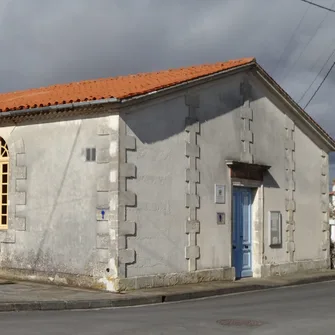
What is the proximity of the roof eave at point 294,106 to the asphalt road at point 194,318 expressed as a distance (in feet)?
21.1

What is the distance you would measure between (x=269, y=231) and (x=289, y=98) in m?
3.61

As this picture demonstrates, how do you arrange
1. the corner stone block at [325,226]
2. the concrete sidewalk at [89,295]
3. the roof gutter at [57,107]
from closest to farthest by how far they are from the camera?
the concrete sidewalk at [89,295]
the roof gutter at [57,107]
the corner stone block at [325,226]

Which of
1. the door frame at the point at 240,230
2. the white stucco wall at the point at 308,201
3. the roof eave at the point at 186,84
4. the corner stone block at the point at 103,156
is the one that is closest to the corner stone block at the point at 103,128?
the corner stone block at the point at 103,156

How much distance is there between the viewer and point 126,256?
13.2 metres

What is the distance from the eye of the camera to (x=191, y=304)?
12305 millimetres

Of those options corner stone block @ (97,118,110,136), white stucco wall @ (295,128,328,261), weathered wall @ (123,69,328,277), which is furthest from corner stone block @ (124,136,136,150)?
white stucco wall @ (295,128,328,261)

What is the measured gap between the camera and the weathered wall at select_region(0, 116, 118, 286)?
1343 centimetres

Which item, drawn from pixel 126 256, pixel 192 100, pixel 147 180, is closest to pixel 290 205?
pixel 192 100

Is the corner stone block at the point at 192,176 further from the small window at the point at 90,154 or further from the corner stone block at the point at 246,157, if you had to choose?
the small window at the point at 90,154

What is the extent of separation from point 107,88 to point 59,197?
2876mm

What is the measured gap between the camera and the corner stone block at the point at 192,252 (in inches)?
577

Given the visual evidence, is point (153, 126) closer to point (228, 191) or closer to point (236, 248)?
point (228, 191)

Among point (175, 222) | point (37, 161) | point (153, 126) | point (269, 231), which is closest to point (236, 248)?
point (269, 231)

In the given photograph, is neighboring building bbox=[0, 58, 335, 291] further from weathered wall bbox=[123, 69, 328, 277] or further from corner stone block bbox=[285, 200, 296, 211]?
corner stone block bbox=[285, 200, 296, 211]
